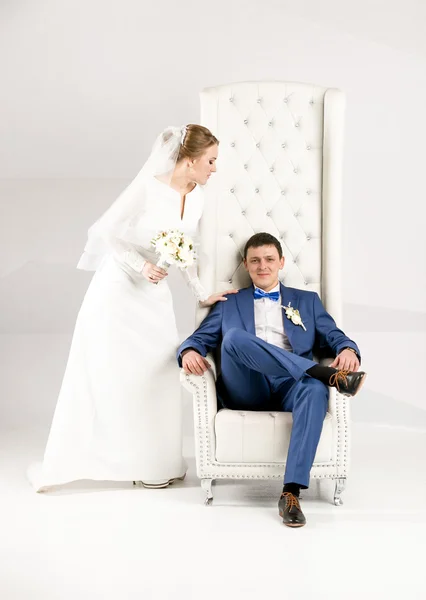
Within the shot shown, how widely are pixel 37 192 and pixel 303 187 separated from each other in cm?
254


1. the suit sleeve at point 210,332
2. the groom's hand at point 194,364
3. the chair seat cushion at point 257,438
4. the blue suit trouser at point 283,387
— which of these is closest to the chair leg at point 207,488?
the chair seat cushion at point 257,438

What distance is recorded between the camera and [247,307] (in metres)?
4.91

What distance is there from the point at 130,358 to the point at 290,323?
2.97ft

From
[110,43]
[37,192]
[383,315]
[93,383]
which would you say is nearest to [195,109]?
[110,43]

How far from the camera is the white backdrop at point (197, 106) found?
6.58 metres

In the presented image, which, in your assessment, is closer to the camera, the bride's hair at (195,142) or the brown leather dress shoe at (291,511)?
the brown leather dress shoe at (291,511)

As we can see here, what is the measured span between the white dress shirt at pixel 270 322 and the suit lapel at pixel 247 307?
0.07 metres

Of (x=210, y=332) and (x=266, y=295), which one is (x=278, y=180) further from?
(x=210, y=332)

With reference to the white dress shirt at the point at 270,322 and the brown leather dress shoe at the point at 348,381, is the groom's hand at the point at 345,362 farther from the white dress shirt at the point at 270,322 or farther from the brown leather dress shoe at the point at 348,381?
the white dress shirt at the point at 270,322

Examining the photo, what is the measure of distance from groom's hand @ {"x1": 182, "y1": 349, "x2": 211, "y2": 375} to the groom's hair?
0.76m

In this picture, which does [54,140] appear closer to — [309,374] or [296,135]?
[296,135]

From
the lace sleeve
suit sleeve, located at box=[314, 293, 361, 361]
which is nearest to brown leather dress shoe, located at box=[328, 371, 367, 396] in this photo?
suit sleeve, located at box=[314, 293, 361, 361]

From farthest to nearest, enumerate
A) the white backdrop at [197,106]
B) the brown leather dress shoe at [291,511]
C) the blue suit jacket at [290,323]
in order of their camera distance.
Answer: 1. the white backdrop at [197,106]
2. the blue suit jacket at [290,323]
3. the brown leather dress shoe at [291,511]

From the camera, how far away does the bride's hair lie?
477 centimetres
